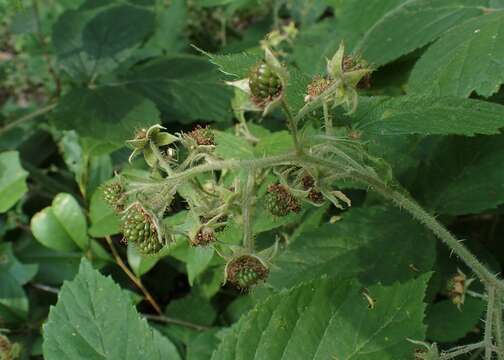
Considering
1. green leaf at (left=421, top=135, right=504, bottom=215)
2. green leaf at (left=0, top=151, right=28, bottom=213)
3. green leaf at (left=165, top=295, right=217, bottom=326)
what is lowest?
green leaf at (left=165, top=295, right=217, bottom=326)

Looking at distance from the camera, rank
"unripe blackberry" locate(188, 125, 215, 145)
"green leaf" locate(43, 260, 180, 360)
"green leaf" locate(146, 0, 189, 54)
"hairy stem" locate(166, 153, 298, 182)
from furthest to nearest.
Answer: "green leaf" locate(146, 0, 189, 54) < "green leaf" locate(43, 260, 180, 360) < "unripe blackberry" locate(188, 125, 215, 145) < "hairy stem" locate(166, 153, 298, 182)

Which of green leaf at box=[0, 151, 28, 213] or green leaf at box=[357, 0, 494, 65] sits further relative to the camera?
green leaf at box=[0, 151, 28, 213]

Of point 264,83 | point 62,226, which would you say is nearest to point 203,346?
point 62,226

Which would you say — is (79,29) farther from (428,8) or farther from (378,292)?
(378,292)

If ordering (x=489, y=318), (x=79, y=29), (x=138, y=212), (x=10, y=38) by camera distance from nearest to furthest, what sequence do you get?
(x=138, y=212)
(x=489, y=318)
(x=79, y=29)
(x=10, y=38)

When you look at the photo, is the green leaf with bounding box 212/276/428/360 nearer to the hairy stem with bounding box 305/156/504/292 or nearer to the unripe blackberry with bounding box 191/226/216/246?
the hairy stem with bounding box 305/156/504/292

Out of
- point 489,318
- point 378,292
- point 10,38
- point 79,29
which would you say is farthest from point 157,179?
point 10,38

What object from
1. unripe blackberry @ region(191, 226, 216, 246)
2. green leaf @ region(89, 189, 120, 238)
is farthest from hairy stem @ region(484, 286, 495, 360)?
green leaf @ region(89, 189, 120, 238)
